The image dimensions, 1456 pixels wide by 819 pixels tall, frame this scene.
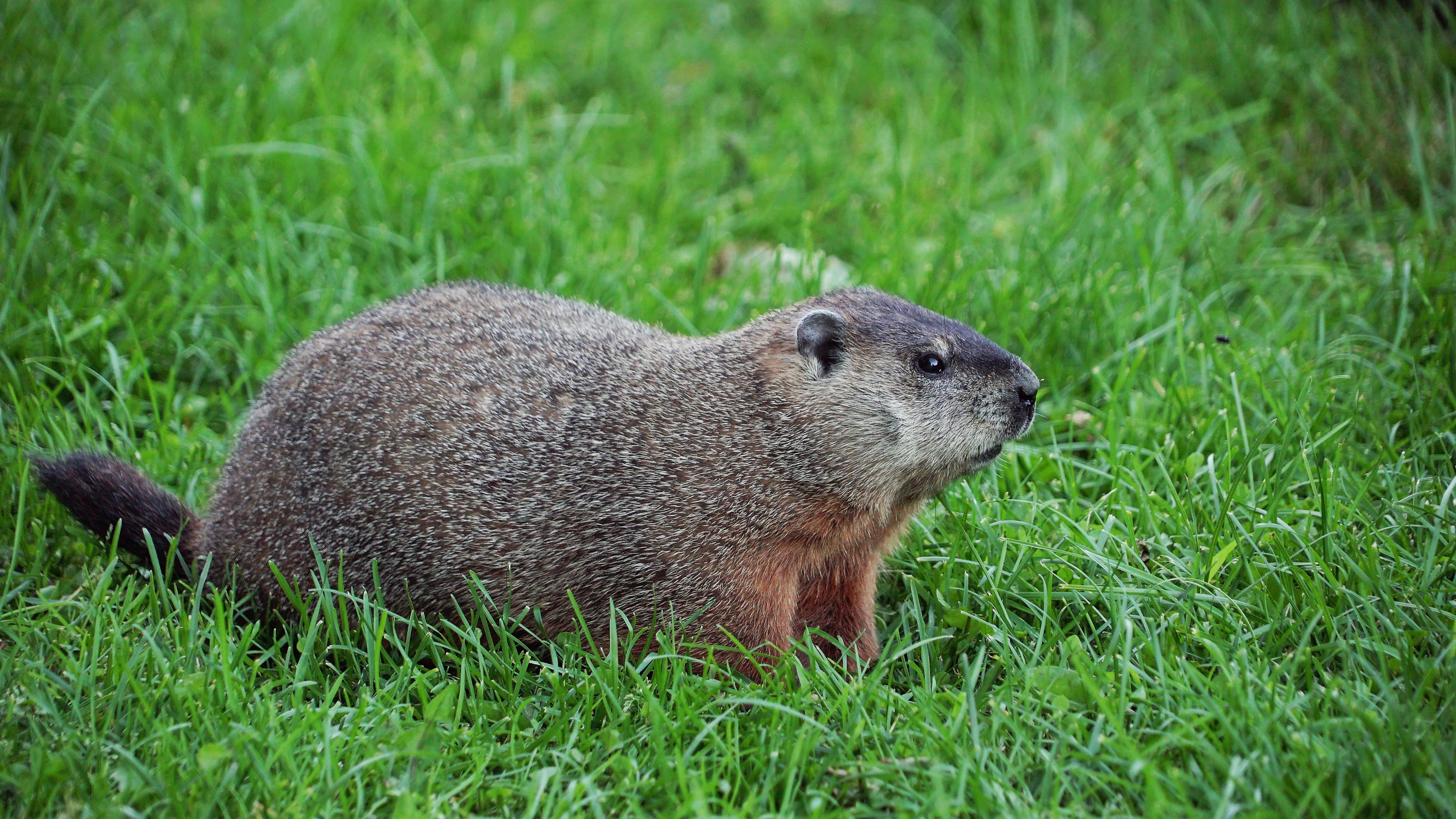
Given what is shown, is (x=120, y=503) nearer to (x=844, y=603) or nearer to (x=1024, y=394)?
(x=844, y=603)

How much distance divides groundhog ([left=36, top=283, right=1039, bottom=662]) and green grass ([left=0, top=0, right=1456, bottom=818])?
0.22 m

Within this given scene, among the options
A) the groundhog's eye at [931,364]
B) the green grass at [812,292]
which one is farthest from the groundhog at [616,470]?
the green grass at [812,292]

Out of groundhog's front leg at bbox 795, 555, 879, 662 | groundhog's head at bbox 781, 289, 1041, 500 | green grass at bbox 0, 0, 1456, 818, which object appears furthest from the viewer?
groundhog's front leg at bbox 795, 555, 879, 662

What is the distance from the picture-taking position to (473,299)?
449 cm

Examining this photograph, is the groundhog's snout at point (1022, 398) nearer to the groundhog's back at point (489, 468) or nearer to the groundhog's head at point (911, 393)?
the groundhog's head at point (911, 393)

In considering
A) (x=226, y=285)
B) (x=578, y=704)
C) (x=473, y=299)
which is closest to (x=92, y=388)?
(x=226, y=285)

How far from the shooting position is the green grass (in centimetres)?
311

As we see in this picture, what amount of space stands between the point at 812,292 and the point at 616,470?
1.82m

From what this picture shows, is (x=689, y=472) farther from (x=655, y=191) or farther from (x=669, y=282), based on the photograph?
(x=655, y=191)

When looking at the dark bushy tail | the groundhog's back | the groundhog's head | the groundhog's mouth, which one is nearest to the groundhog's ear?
the groundhog's head

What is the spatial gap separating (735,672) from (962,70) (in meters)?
5.05

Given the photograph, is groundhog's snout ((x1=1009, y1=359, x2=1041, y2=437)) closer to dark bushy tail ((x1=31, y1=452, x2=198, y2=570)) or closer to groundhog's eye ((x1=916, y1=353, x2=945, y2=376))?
groundhog's eye ((x1=916, y1=353, x2=945, y2=376))

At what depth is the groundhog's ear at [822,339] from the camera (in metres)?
3.86

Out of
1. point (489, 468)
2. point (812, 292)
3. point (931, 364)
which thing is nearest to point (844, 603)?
point (931, 364)
